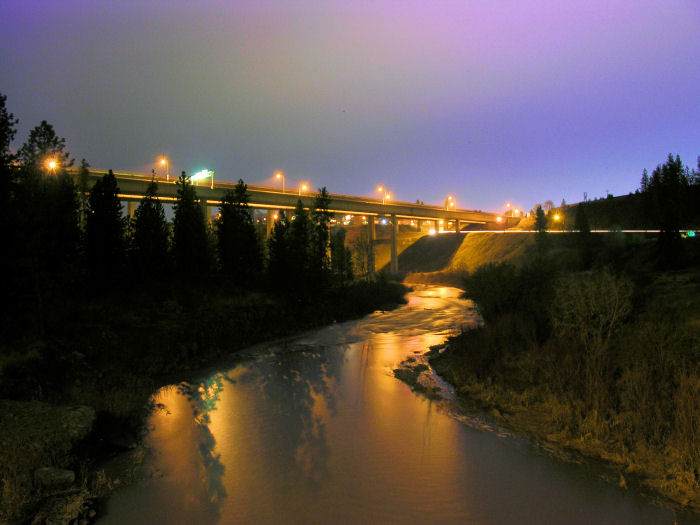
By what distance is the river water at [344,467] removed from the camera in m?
9.45

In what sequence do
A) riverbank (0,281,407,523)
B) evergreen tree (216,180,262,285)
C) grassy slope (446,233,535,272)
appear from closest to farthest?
1. riverbank (0,281,407,523)
2. evergreen tree (216,180,262,285)
3. grassy slope (446,233,535,272)

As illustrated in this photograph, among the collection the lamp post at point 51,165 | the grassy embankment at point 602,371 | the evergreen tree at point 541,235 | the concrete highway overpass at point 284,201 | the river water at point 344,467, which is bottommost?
the river water at point 344,467

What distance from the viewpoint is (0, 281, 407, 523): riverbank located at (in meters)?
10.1

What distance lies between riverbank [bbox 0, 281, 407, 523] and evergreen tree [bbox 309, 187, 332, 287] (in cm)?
447

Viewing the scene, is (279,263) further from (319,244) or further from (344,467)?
(344,467)

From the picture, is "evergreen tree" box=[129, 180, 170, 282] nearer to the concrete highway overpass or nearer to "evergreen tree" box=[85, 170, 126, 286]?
"evergreen tree" box=[85, 170, 126, 286]

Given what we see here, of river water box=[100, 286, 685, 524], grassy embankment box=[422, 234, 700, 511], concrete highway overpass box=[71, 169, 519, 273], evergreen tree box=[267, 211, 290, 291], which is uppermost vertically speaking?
concrete highway overpass box=[71, 169, 519, 273]

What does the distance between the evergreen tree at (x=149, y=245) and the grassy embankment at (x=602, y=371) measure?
83.5ft

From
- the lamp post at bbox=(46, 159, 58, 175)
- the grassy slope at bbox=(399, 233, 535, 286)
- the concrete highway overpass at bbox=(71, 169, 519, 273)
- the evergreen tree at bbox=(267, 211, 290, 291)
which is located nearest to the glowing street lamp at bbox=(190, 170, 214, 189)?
the concrete highway overpass at bbox=(71, 169, 519, 273)

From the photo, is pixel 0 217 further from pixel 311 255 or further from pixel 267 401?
pixel 311 255

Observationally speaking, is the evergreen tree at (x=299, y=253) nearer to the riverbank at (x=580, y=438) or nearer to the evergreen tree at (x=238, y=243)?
the evergreen tree at (x=238, y=243)

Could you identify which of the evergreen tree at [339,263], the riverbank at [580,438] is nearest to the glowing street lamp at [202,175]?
the evergreen tree at [339,263]

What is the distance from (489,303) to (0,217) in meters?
25.2

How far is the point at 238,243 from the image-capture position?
43719 mm
